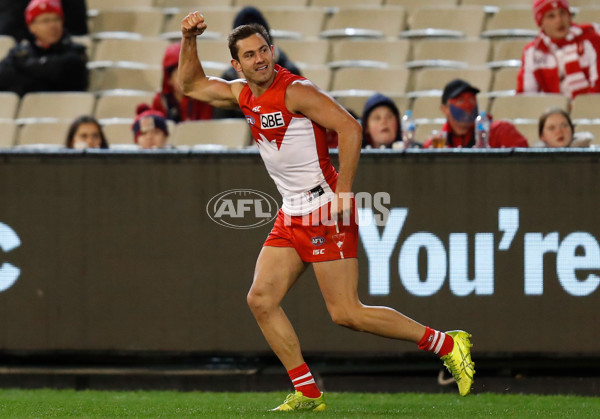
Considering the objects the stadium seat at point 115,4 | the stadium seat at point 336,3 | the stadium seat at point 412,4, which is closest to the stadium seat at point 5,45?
the stadium seat at point 115,4

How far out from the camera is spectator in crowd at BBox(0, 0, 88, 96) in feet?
34.5

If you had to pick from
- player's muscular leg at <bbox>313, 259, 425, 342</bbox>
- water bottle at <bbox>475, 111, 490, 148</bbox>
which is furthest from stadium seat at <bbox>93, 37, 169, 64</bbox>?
player's muscular leg at <bbox>313, 259, 425, 342</bbox>

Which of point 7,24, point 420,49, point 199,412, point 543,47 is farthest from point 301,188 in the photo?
point 7,24

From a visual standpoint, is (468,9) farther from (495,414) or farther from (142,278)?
(495,414)

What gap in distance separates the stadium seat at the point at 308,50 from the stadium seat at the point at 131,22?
5.41 feet

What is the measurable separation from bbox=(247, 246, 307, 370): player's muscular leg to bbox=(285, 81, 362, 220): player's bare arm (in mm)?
498

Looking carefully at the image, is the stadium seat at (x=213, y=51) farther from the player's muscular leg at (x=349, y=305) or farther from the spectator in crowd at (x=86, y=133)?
the player's muscular leg at (x=349, y=305)

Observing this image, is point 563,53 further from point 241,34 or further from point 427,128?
point 241,34

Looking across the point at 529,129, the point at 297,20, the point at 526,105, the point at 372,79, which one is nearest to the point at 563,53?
the point at 526,105

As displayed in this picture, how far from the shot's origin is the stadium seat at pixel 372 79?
10406mm

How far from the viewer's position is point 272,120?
18.9 ft

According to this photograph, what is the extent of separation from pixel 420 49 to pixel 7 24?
442cm

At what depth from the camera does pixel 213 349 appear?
7066mm

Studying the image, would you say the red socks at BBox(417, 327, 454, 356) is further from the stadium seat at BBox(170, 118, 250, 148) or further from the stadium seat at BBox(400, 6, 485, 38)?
the stadium seat at BBox(400, 6, 485, 38)
